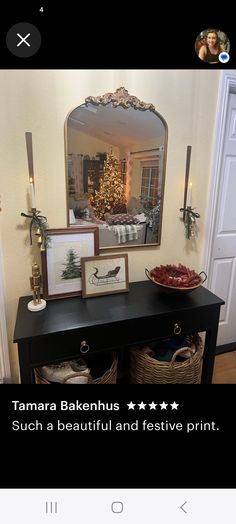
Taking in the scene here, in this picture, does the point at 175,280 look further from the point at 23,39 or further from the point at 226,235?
the point at 23,39

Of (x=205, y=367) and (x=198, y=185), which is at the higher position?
(x=198, y=185)

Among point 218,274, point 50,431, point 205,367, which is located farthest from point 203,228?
point 50,431

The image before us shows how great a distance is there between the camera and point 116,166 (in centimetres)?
139

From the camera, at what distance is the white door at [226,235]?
67.7 inches

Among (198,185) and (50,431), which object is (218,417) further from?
(198,185)

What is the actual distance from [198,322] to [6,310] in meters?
0.95

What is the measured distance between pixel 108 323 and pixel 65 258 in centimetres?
40

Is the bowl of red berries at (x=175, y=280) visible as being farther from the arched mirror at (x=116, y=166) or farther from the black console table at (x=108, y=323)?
the arched mirror at (x=116, y=166)

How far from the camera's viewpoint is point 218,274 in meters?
1.97

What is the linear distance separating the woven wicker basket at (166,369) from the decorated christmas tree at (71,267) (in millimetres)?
504

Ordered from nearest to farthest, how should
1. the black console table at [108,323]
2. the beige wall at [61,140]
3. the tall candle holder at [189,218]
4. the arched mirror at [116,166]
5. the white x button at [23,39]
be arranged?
the white x button at [23,39], the black console table at [108,323], the beige wall at [61,140], the arched mirror at [116,166], the tall candle holder at [189,218]

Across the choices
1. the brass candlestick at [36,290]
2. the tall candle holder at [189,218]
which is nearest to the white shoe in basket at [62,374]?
the brass candlestick at [36,290]

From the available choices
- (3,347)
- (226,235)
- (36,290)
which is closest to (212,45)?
(36,290)

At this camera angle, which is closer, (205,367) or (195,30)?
(195,30)
